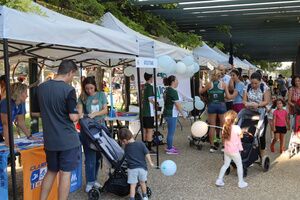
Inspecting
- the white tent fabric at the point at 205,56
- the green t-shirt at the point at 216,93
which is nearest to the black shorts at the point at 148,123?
the green t-shirt at the point at 216,93

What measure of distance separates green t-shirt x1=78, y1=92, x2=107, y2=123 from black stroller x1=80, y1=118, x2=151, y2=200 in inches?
22.5

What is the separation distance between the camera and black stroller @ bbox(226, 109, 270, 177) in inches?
243

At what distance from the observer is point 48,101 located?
4.07 metres

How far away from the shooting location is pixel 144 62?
6117 mm

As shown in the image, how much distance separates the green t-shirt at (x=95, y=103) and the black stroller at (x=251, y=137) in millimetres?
2189

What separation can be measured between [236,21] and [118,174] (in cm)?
1206

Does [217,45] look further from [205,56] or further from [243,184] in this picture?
[243,184]

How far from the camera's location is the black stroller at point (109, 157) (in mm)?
5020

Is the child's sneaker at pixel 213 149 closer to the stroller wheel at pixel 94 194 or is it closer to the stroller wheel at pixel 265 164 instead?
the stroller wheel at pixel 265 164

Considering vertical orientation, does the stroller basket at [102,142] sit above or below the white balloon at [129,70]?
below

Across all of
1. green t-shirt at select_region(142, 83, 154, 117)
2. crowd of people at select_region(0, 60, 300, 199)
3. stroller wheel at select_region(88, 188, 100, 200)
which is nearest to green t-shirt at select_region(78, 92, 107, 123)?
crowd of people at select_region(0, 60, 300, 199)

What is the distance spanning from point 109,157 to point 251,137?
2453 mm

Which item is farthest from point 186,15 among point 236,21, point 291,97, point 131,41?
point 131,41

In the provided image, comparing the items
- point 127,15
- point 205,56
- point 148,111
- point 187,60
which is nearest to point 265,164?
point 148,111
